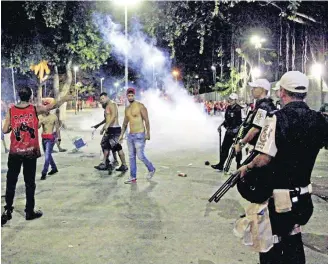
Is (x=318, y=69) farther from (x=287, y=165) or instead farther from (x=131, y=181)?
(x=287, y=165)

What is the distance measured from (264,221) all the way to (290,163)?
17.0 inches

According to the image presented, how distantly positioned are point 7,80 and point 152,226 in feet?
145

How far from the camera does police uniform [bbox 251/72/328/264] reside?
261 centimetres

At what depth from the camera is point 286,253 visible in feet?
8.96

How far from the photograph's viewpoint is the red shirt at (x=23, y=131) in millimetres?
5215

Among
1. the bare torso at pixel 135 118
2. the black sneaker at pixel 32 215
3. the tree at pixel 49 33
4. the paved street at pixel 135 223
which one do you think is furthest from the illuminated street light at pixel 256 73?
the black sneaker at pixel 32 215

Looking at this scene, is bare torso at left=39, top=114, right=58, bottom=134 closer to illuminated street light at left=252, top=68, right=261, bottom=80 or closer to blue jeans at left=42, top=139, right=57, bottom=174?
blue jeans at left=42, top=139, right=57, bottom=174

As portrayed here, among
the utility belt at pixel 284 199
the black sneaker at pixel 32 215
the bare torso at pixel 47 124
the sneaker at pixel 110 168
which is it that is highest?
the bare torso at pixel 47 124

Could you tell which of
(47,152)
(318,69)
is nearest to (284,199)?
(47,152)

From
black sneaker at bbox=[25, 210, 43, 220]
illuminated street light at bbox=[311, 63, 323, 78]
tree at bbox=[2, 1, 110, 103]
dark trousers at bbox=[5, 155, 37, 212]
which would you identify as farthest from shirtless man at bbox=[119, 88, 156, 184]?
tree at bbox=[2, 1, 110, 103]

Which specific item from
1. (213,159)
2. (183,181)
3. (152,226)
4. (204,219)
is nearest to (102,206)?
(152,226)

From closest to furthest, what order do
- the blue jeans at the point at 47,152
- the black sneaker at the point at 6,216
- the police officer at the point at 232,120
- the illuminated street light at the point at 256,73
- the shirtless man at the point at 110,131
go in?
1. the black sneaker at the point at 6,216
2. the blue jeans at the point at 47,152
3. the police officer at the point at 232,120
4. the shirtless man at the point at 110,131
5. the illuminated street light at the point at 256,73

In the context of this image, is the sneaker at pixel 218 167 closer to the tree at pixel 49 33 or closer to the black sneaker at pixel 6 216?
the black sneaker at pixel 6 216

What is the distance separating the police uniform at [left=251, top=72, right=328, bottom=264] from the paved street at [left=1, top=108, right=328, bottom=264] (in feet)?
4.24
